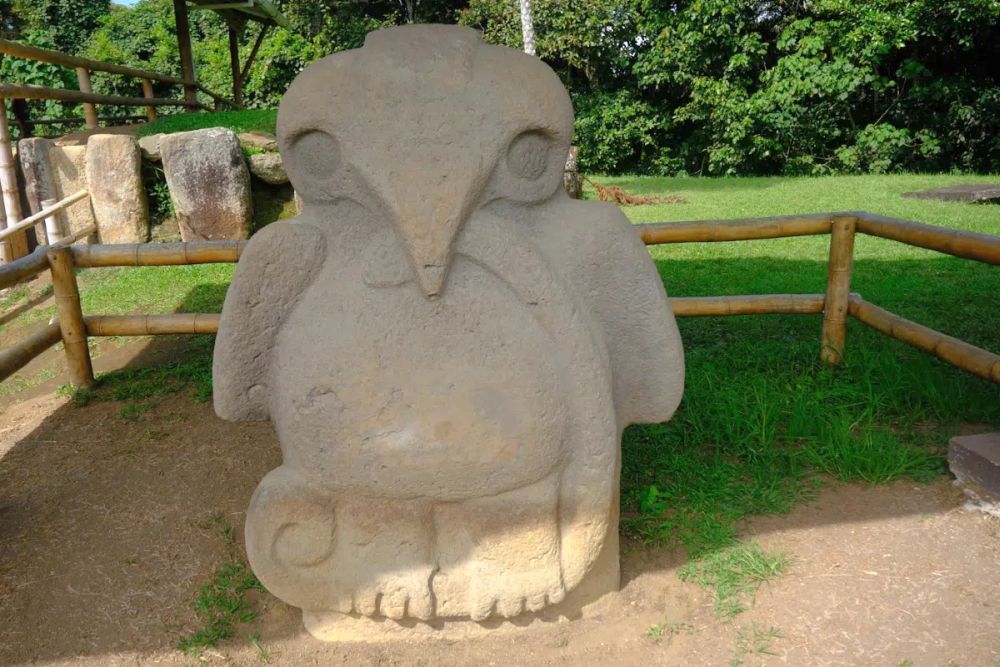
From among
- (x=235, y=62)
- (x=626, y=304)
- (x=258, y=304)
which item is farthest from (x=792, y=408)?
(x=235, y=62)

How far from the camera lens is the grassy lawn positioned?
9.09ft

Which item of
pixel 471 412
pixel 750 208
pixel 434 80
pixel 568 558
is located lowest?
pixel 750 208

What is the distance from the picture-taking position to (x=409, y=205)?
176 centimetres

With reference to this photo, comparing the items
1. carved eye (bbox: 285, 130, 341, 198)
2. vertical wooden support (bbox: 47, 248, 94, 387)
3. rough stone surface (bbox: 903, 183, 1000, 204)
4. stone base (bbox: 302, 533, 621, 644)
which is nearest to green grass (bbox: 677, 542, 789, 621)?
stone base (bbox: 302, 533, 621, 644)

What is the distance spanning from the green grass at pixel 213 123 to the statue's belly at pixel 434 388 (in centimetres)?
629

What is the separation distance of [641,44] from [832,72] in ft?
13.3

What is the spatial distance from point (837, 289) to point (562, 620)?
7.69 feet

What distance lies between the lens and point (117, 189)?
6582 mm

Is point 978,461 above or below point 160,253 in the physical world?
below

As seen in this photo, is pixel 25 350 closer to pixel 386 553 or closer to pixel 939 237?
pixel 386 553

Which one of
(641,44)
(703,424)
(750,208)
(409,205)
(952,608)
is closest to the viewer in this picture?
(409,205)

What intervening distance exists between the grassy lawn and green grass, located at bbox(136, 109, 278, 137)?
2049mm

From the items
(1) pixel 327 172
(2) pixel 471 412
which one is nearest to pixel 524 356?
(2) pixel 471 412

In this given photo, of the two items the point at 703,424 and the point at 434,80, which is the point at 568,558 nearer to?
the point at 434,80
